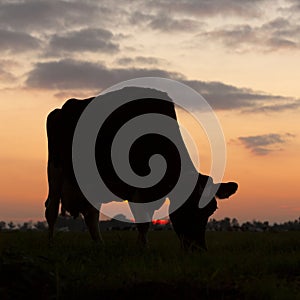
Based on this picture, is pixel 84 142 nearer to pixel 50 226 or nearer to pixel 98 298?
pixel 50 226

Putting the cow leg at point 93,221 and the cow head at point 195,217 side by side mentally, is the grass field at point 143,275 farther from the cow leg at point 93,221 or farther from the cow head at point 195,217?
the cow leg at point 93,221

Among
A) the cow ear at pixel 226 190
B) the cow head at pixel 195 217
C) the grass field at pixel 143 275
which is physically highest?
the cow ear at pixel 226 190

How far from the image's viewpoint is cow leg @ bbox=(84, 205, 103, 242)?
49.0 feet

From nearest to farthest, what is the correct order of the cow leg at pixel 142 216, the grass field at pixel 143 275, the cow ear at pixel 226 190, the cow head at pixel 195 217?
the grass field at pixel 143 275
the cow head at pixel 195 217
the cow ear at pixel 226 190
the cow leg at pixel 142 216

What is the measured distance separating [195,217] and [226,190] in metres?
0.79

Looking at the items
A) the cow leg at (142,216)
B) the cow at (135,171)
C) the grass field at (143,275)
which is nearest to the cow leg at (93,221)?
the cow at (135,171)

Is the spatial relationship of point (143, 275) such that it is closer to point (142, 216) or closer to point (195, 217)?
point (195, 217)

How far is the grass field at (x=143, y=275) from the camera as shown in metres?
6.75

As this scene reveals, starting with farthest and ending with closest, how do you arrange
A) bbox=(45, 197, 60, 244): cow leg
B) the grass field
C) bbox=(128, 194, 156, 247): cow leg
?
bbox=(45, 197, 60, 244): cow leg → bbox=(128, 194, 156, 247): cow leg → the grass field

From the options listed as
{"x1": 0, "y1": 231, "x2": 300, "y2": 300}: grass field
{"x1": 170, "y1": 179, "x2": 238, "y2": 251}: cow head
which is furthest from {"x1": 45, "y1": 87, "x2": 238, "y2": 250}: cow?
{"x1": 0, "y1": 231, "x2": 300, "y2": 300}: grass field

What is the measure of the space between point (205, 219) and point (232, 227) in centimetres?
1088

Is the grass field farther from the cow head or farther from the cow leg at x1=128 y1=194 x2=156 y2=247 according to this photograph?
the cow leg at x1=128 y1=194 x2=156 y2=247

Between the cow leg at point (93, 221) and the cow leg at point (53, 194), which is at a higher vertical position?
the cow leg at point (53, 194)

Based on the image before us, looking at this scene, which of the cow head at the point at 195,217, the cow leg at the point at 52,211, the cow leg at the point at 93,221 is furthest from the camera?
the cow leg at the point at 52,211
